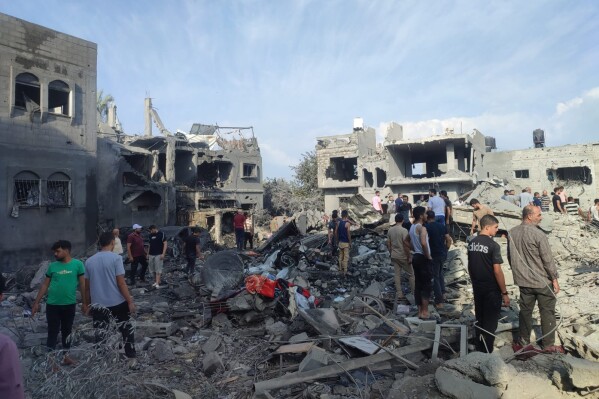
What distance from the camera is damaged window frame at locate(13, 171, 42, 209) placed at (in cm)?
1525

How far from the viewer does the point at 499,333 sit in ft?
16.5

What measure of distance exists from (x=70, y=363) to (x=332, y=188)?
26439 millimetres

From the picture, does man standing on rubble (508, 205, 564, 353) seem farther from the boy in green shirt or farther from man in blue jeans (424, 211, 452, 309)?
the boy in green shirt

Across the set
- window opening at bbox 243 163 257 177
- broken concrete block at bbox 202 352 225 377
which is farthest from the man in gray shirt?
window opening at bbox 243 163 257 177

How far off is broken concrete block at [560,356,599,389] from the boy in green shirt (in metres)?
5.22

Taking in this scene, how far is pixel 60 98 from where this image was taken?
17.2 metres

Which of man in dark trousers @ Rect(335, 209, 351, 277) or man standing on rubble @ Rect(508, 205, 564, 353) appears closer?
man standing on rubble @ Rect(508, 205, 564, 353)

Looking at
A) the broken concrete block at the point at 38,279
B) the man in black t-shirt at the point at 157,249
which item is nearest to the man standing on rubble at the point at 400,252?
the man in black t-shirt at the point at 157,249

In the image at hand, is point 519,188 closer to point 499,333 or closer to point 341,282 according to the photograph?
point 341,282

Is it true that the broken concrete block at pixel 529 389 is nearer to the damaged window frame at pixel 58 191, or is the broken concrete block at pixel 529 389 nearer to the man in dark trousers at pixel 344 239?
the man in dark trousers at pixel 344 239

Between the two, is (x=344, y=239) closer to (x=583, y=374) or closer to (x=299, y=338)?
(x=299, y=338)

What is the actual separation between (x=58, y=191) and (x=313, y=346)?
620 inches

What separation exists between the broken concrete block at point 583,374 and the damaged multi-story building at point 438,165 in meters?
21.8

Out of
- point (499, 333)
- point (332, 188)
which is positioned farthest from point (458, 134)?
point (499, 333)
